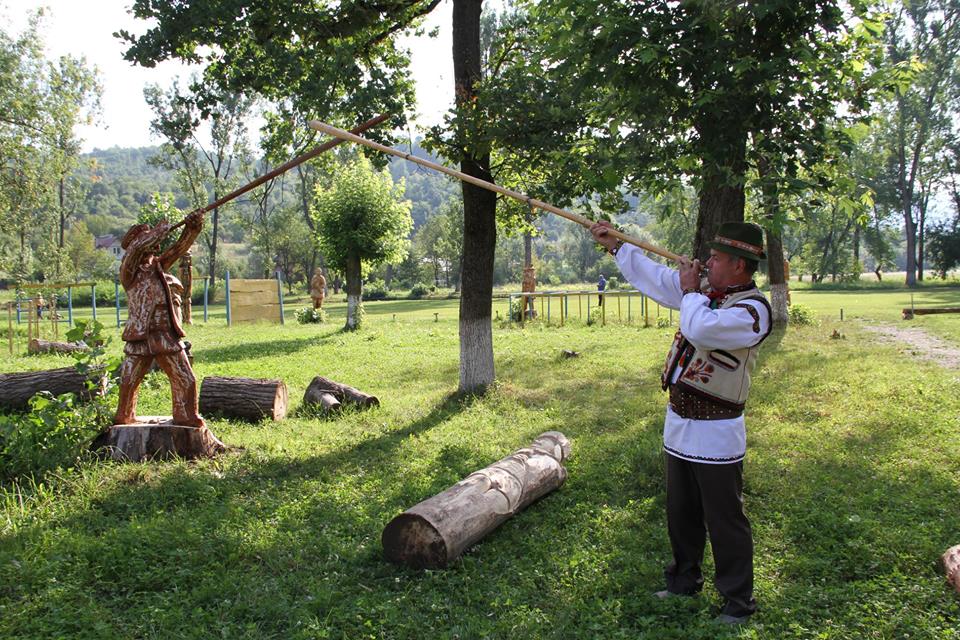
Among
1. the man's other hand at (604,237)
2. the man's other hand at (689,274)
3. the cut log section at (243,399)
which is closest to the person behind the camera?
the man's other hand at (689,274)

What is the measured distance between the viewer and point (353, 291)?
19156 millimetres

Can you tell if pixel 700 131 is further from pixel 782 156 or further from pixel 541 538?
pixel 541 538

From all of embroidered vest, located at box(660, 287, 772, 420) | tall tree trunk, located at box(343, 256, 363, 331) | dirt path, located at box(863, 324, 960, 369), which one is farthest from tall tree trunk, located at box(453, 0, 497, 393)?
tall tree trunk, located at box(343, 256, 363, 331)

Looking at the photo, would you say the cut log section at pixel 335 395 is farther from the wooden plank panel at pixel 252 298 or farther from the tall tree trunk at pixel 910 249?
the tall tree trunk at pixel 910 249

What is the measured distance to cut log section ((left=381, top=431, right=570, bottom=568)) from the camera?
4.28 m

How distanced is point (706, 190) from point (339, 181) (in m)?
15.3

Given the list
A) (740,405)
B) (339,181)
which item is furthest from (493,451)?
(339,181)

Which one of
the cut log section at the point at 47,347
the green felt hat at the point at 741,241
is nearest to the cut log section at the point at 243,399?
the green felt hat at the point at 741,241

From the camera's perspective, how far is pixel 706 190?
586 centimetres

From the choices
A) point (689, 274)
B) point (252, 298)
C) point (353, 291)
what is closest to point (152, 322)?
point (689, 274)

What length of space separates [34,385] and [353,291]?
38.4ft

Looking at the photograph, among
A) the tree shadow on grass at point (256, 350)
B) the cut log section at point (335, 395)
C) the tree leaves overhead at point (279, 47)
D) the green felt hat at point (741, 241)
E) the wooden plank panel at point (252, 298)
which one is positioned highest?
the tree leaves overhead at point (279, 47)

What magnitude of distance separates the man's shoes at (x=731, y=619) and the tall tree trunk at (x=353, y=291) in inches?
641

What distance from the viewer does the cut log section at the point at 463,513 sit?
4277mm
